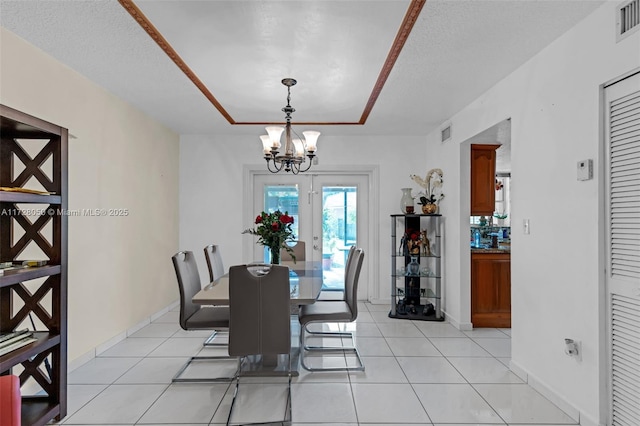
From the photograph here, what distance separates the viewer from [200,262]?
17.8ft

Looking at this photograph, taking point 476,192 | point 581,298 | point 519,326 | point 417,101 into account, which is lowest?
point 519,326

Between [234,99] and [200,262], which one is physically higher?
[234,99]

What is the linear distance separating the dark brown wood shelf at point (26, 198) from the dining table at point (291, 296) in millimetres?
1037

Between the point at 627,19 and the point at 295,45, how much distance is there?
1878 mm

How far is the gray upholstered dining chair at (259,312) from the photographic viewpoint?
2.43 m

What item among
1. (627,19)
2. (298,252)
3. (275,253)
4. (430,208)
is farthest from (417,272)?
(627,19)

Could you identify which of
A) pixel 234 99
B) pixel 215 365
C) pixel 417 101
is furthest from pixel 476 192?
pixel 215 365

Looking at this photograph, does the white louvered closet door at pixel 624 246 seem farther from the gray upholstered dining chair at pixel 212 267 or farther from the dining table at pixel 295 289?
the gray upholstered dining chair at pixel 212 267

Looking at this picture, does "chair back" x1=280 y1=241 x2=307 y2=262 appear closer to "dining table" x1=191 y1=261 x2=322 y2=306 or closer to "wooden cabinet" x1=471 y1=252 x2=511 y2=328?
"dining table" x1=191 y1=261 x2=322 y2=306

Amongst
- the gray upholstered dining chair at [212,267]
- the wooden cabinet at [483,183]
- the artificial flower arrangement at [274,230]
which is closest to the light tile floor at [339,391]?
the gray upholstered dining chair at [212,267]

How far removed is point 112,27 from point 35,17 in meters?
0.41

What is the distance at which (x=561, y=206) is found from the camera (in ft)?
8.16

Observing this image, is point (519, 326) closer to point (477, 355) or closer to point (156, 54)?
point (477, 355)

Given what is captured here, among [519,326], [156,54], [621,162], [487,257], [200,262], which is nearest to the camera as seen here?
[621,162]
